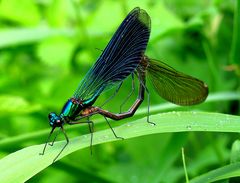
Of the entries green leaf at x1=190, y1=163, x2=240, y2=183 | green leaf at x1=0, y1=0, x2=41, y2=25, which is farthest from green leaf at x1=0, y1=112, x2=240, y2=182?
green leaf at x1=0, y1=0, x2=41, y2=25

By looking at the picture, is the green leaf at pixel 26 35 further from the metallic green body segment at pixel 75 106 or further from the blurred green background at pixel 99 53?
the metallic green body segment at pixel 75 106

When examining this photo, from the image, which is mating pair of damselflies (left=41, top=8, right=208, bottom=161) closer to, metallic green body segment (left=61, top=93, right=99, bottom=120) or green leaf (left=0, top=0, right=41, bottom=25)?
metallic green body segment (left=61, top=93, right=99, bottom=120)

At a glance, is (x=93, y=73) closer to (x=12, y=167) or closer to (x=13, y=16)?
(x=12, y=167)

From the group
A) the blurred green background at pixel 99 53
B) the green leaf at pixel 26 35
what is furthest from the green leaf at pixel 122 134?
the green leaf at pixel 26 35

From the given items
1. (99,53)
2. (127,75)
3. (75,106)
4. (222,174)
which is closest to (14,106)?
(75,106)

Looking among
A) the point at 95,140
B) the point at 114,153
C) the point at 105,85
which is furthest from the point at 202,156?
the point at 95,140
